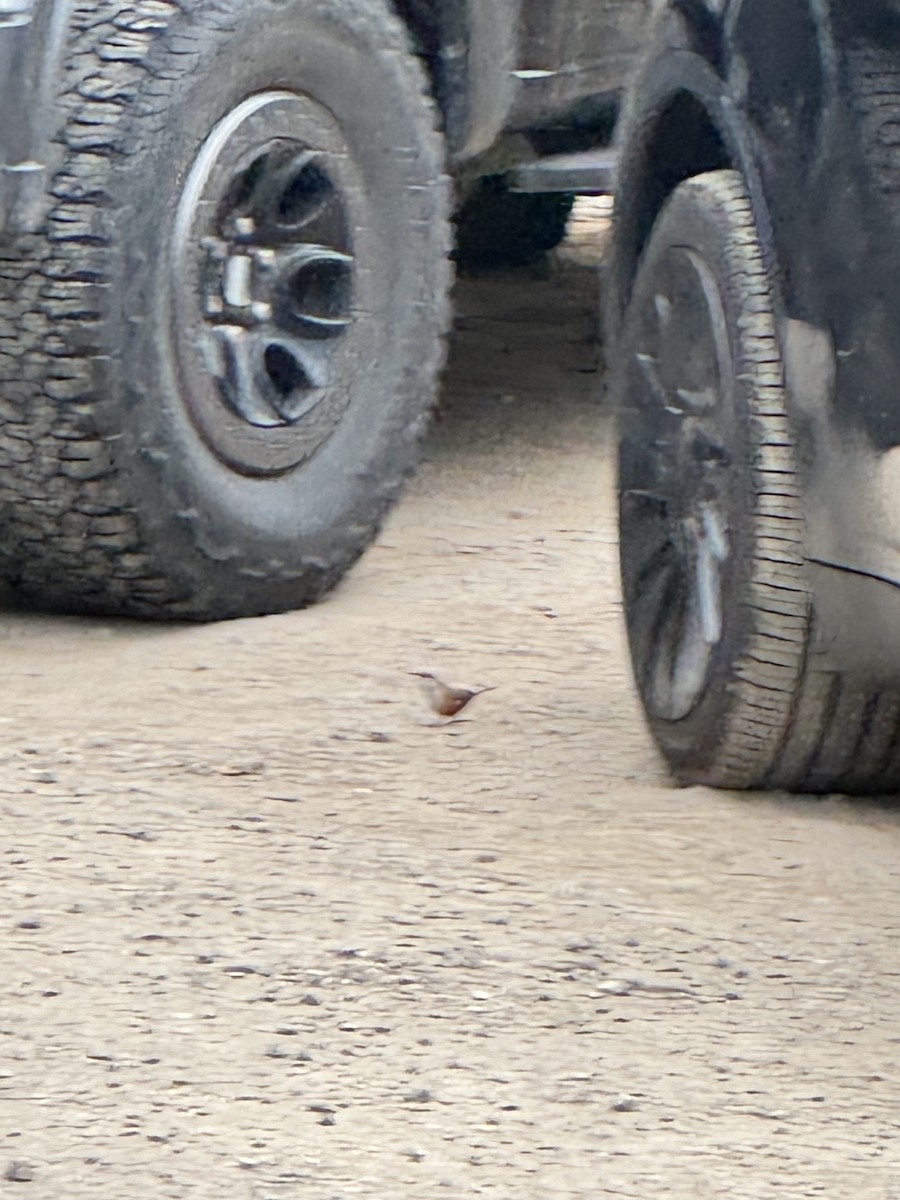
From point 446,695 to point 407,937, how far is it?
3.36 ft

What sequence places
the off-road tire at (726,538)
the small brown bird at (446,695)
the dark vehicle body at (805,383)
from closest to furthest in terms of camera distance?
the dark vehicle body at (805,383) → the off-road tire at (726,538) → the small brown bird at (446,695)

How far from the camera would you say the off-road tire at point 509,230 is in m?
7.01

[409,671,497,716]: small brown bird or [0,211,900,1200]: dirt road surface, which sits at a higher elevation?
[409,671,497,716]: small brown bird

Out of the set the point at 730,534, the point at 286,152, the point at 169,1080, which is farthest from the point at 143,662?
the point at 169,1080

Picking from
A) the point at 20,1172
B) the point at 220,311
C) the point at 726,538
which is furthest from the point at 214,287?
the point at 20,1172

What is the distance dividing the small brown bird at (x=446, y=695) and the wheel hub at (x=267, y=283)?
566mm

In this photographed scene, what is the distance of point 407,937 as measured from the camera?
254cm

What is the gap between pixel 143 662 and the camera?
367cm

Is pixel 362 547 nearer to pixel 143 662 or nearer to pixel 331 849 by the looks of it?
pixel 143 662

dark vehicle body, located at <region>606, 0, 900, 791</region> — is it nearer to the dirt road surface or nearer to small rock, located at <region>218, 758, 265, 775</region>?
the dirt road surface

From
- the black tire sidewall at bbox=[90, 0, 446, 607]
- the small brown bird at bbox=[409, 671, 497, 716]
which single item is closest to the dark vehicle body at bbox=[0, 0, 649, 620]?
the black tire sidewall at bbox=[90, 0, 446, 607]

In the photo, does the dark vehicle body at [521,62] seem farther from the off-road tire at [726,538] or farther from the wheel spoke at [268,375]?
the off-road tire at [726,538]

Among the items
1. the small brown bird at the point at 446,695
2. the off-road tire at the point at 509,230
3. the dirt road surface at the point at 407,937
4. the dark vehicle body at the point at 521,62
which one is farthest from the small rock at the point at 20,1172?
the off-road tire at the point at 509,230

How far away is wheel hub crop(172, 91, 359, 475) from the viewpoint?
12.4 ft
